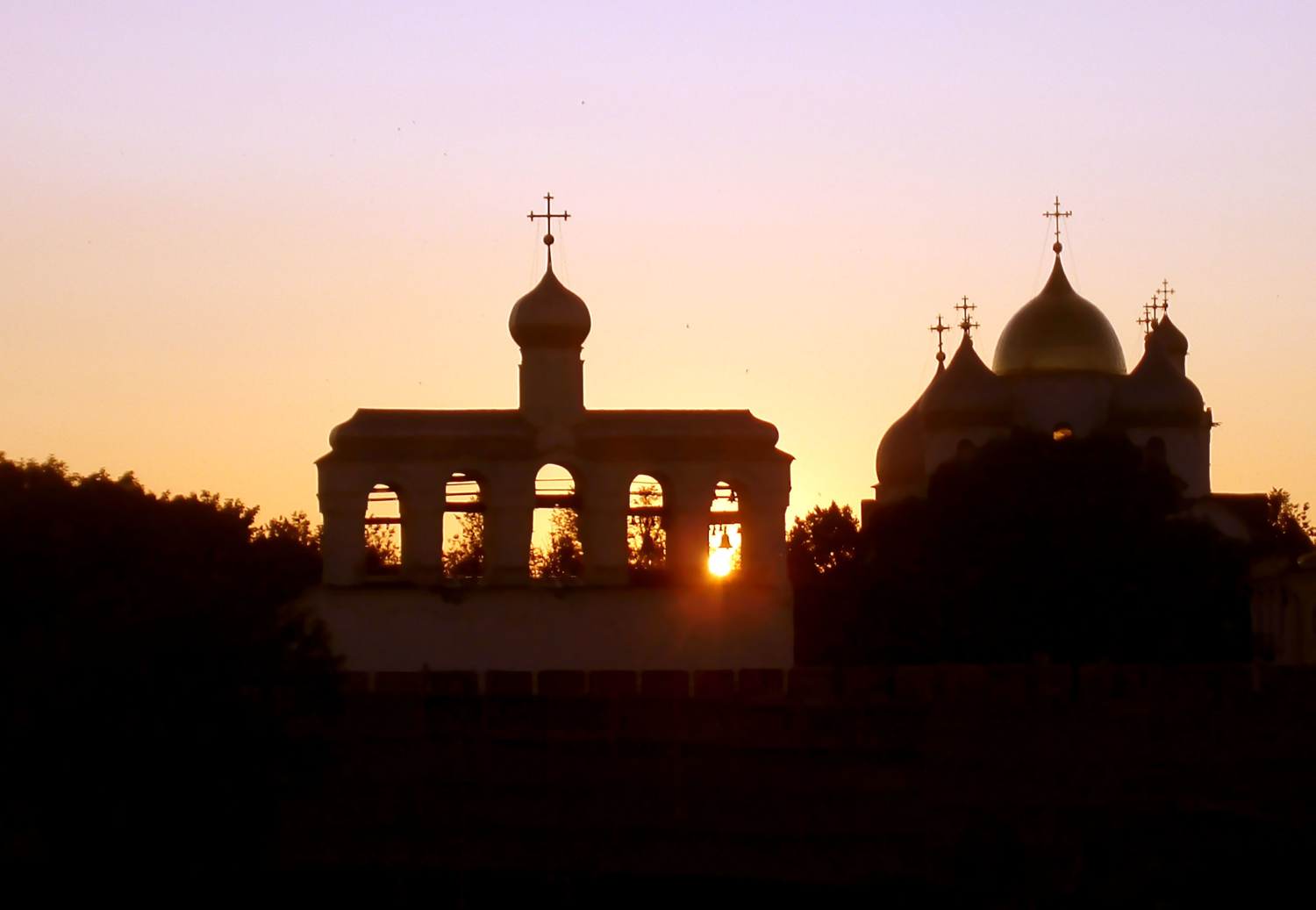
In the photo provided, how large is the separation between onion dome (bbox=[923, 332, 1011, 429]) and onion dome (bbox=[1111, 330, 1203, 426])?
78.6 inches

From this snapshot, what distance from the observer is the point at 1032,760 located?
2081 cm

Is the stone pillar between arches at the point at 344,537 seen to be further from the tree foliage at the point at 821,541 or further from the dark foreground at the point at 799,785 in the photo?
the tree foliage at the point at 821,541

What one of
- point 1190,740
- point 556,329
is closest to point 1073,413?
point 556,329

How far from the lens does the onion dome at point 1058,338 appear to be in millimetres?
43312

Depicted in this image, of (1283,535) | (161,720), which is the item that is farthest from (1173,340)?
(161,720)

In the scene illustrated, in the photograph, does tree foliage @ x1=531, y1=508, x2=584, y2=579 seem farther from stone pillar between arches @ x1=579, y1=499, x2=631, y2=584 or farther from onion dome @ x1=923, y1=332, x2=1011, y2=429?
stone pillar between arches @ x1=579, y1=499, x2=631, y2=584

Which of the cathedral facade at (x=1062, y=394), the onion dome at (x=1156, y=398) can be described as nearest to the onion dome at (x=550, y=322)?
the cathedral facade at (x=1062, y=394)

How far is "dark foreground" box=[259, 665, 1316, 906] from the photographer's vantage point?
19.0 metres

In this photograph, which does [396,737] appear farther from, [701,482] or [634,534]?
[634,534]

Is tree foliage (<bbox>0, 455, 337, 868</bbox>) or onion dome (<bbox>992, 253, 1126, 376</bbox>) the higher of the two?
onion dome (<bbox>992, 253, 1126, 376</bbox>)

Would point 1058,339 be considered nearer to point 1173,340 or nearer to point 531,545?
point 1173,340

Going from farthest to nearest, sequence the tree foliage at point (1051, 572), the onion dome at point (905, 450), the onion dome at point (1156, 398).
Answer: the onion dome at point (905, 450), the onion dome at point (1156, 398), the tree foliage at point (1051, 572)

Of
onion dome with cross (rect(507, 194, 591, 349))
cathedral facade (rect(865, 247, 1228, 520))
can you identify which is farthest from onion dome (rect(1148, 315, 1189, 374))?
onion dome with cross (rect(507, 194, 591, 349))

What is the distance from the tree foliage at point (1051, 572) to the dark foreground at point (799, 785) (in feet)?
39.2
